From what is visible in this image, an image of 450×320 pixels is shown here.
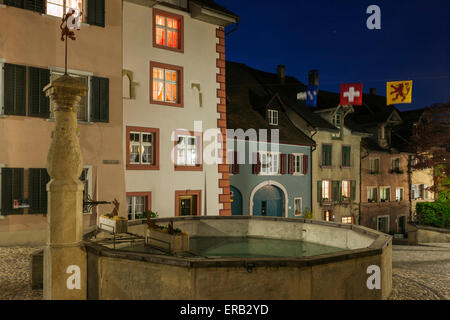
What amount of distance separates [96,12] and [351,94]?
45.6ft

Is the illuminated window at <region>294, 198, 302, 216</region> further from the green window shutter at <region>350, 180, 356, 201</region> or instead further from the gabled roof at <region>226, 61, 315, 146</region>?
the green window shutter at <region>350, 180, 356, 201</region>

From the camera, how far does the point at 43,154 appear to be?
13812mm

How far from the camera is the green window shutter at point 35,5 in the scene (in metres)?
13.5

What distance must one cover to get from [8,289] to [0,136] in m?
→ 6.73

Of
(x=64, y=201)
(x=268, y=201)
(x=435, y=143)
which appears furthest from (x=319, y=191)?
(x=64, y=201)

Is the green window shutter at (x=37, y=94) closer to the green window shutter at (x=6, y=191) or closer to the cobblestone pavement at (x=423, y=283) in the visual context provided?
the green window shutter at (x=6, y=191)

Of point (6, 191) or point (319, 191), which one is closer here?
point (6, 191)

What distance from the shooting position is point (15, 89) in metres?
13.3

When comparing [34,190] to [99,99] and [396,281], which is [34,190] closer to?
[99,99]

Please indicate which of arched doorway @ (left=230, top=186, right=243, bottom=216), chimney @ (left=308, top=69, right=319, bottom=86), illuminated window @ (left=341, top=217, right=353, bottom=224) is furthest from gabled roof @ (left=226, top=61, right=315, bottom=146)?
illuminated window @ (left=341, top=217, right=353, bottom=224)

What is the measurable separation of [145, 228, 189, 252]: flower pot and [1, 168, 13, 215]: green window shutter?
6740mm

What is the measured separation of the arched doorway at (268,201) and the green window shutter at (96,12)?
13216mm

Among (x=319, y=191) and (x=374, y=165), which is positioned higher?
(x=374, y=165)
